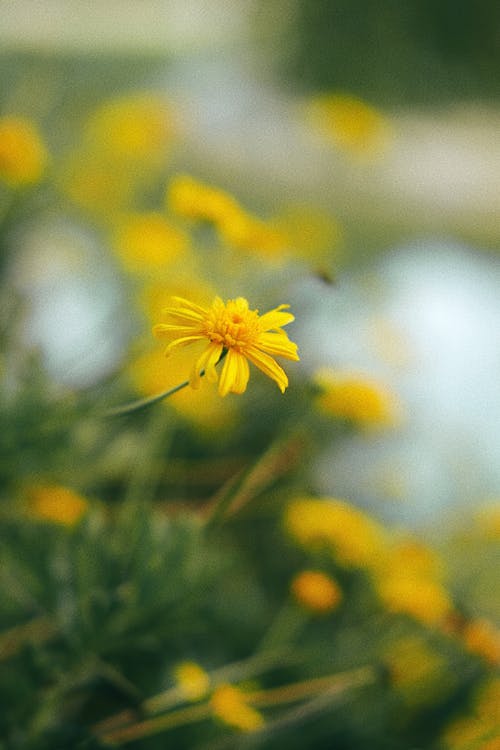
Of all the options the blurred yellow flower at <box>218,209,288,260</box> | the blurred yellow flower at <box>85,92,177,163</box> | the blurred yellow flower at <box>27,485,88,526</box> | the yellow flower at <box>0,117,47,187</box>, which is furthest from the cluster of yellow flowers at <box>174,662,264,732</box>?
the blurred yellow flower at <box>85,92,177,163</box>

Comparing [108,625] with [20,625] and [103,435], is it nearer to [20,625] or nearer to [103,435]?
[20,625]

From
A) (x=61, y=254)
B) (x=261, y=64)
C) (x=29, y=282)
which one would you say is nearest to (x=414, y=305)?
(x=61, y=254)

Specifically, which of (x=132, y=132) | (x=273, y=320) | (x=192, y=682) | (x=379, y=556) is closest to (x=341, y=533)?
(x=379, y=556)

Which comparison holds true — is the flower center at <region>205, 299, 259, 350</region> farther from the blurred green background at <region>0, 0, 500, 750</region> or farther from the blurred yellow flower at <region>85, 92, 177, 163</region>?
the blurred yellow flower at <region>85, 92, 177, 163</region>

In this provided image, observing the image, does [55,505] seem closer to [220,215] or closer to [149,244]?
[220,215]

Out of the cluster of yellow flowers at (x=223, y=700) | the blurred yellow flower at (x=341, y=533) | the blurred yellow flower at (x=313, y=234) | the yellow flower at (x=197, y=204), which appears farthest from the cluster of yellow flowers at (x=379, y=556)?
the blurred yellow flower at (x=313, y=234)
